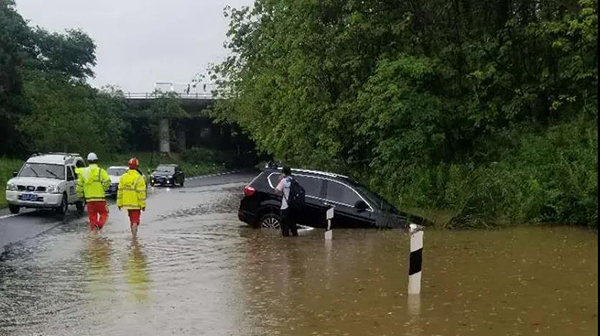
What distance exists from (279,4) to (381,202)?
40.7ft

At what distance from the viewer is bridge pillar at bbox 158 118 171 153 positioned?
80.9m

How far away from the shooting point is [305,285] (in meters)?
10.3

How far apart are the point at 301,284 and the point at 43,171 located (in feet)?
56.5

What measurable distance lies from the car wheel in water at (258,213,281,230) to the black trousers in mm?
1013

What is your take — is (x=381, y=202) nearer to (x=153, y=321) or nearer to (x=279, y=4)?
(x=153, y=321)

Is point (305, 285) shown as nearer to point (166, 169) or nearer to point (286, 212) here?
point (286, 212)

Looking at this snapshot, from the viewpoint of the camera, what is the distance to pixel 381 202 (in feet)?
56.2

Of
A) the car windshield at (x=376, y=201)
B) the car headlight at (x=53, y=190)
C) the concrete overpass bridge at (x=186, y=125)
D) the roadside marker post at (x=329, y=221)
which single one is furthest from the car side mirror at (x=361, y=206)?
the concrete overpass bridge at (x=186, y=125)

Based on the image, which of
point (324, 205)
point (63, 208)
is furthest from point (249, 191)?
point (63, 208)

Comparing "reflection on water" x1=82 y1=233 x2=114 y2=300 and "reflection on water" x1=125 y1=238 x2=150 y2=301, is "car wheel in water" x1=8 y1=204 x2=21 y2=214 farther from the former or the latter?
"reflection on water" x1=125 y1=238 x2=150 y2=301

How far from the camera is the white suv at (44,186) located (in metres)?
23.7

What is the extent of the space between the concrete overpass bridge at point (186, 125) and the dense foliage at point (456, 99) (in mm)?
52406

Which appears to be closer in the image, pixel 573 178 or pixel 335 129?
pixel 573 178

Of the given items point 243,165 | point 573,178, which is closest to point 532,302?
point 573,178
